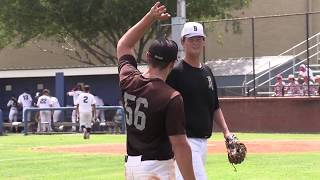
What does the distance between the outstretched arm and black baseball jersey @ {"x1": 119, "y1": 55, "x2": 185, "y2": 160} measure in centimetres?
46

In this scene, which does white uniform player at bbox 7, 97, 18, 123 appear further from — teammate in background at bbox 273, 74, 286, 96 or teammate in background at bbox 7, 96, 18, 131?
teammate in background at bbox 273, 74, 286, 96

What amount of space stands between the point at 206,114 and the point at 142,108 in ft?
5.80

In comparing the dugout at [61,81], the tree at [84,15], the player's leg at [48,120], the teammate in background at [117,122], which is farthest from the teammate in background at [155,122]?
the tree at [84,15]

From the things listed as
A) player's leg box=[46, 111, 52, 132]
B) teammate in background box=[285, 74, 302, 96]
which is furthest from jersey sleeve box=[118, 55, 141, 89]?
player's leg box=[46, 111, 52, 132]

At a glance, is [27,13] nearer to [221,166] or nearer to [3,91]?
[3,91]

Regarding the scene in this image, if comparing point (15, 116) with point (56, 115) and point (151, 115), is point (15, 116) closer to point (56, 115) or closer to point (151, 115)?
point (56, 115)

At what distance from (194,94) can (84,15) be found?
34.5 meters

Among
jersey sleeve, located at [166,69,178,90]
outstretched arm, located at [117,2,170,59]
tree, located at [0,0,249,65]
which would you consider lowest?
jersey sleeve, located at [166,69,178,90]

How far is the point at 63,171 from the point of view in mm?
13352

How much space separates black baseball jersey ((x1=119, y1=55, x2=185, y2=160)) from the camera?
5016 mm

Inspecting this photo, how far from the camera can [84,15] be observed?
4059 centimetres

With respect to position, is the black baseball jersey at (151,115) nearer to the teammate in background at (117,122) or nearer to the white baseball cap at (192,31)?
the white baseball cap at (192,31)

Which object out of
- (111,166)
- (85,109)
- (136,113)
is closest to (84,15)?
(85,109)

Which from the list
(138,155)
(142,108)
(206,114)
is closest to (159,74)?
(142,108)
